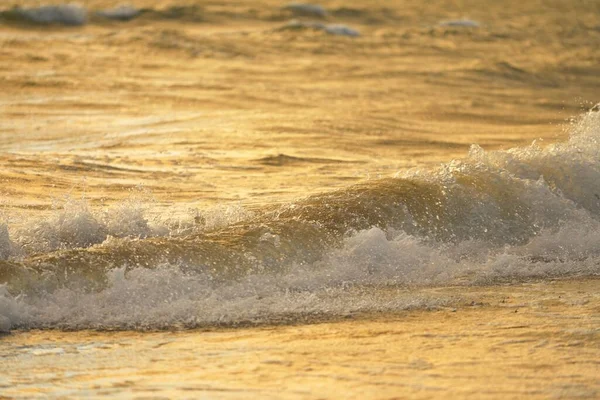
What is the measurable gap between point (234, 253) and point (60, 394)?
2.29 metres

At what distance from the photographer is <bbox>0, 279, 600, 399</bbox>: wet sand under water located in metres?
4.94

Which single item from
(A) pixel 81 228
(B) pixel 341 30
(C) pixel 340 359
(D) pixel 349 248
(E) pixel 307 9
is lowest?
(C) pixel 340 359

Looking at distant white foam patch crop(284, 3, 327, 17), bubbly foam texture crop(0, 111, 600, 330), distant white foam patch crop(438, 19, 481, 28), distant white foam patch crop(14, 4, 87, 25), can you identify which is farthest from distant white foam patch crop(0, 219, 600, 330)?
distant white foam patch crop(284, 3, 327, 17)

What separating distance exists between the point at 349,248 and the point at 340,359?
2.01 meters

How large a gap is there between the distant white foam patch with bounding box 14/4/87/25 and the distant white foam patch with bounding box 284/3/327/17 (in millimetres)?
5567

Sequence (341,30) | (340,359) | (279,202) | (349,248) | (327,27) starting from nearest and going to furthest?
(340,359) → (349,248) → (279,202) → (341,30) → (327,27)

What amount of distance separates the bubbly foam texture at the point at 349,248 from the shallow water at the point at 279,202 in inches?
0.7

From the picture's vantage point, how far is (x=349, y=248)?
7.29 meters

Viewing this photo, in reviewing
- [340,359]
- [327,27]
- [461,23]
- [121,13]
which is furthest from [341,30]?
[340,359]

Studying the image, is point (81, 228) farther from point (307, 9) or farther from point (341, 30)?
point (307, 9)

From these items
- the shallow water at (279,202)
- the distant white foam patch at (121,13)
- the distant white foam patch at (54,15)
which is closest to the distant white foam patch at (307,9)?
the distant white foam patch at (121,13)

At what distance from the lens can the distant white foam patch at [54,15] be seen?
78.8 feet

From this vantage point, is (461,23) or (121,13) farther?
(461,23)

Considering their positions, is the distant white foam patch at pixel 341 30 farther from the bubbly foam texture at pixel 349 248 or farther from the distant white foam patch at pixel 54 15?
the bubbly foam texture at pixel 349 248
